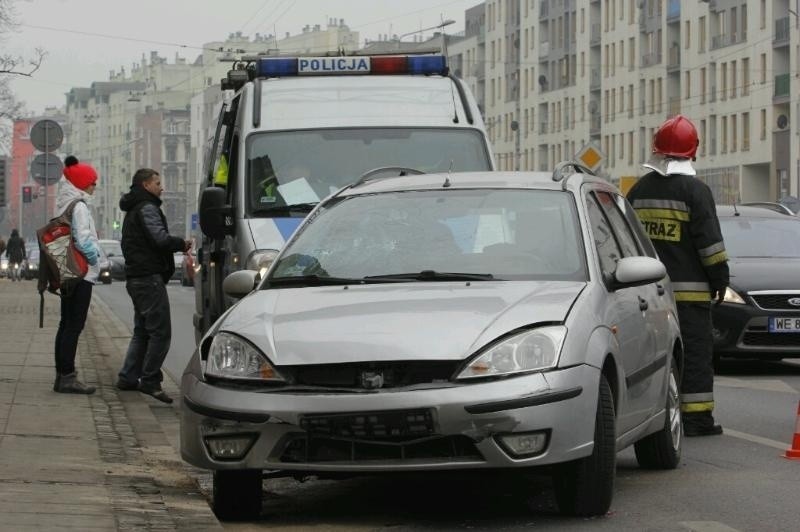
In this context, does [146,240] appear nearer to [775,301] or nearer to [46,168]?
[775,301]

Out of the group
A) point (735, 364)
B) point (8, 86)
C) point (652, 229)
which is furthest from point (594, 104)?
point (652, 229)

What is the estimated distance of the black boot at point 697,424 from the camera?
12148 mm

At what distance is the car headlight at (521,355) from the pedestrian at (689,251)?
4183mm

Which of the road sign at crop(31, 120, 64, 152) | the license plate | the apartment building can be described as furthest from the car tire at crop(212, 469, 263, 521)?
the apartment building

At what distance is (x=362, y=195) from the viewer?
32.6 feet

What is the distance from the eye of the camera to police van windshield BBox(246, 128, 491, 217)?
47.1ft

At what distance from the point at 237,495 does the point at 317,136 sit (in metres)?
6.69

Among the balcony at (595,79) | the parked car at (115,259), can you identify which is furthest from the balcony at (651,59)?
the parked car at (115,259)

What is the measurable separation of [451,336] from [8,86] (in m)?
43.6

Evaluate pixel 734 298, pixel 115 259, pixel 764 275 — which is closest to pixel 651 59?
pixel 115 259

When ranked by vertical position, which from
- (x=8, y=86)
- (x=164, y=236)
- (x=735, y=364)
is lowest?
(x=735, y=364)

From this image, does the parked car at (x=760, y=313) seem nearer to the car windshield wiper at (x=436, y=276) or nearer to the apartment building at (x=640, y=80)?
the car windshield wiper at (x=436, y=276)

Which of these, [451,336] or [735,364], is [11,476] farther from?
[735,364]

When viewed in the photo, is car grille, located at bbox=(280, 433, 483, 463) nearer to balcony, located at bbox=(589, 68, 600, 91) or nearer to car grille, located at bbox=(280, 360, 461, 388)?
car grille, located at bbox=(280, 360, 461, 388)
